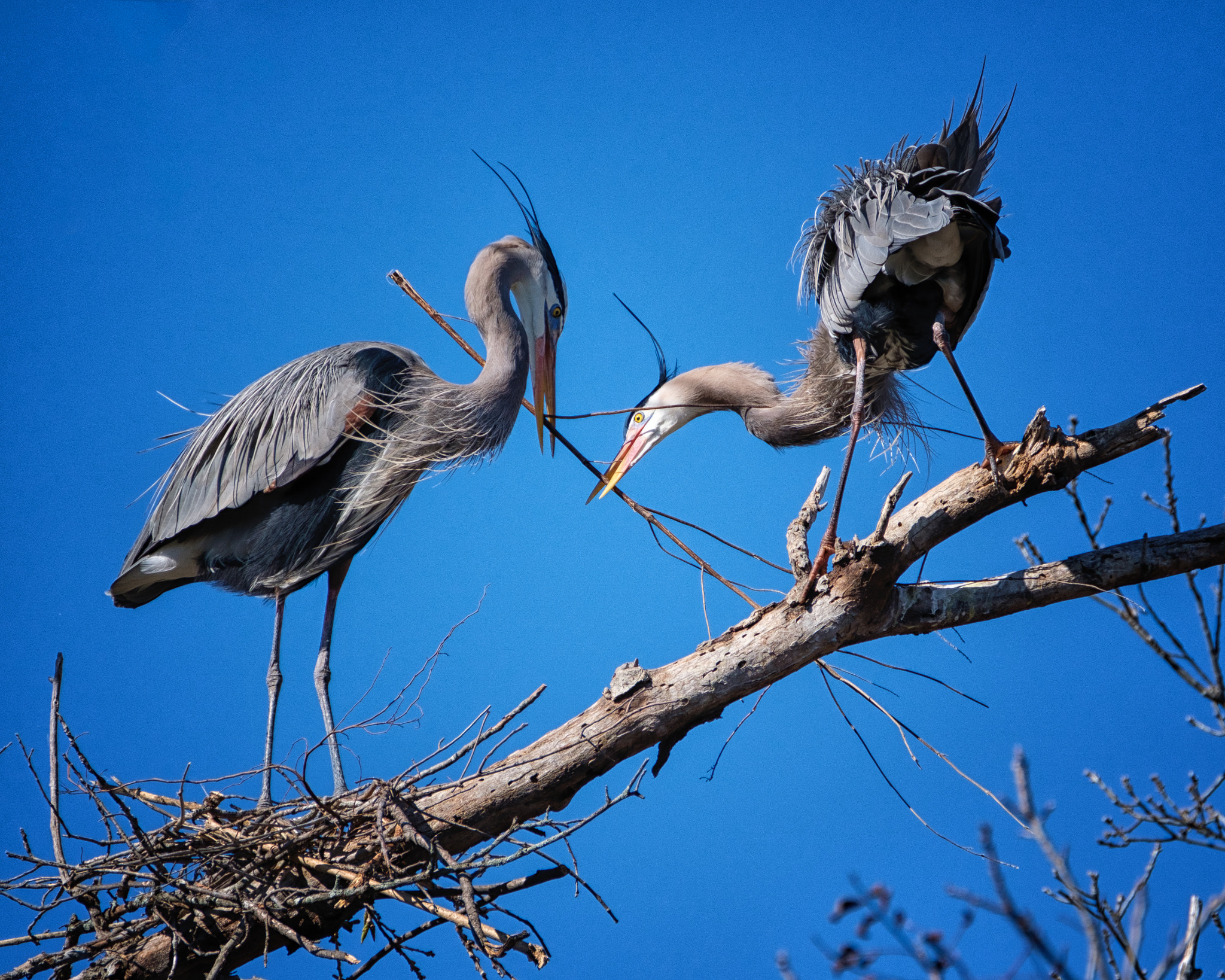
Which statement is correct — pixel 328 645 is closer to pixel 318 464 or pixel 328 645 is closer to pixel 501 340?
pixel 318 464

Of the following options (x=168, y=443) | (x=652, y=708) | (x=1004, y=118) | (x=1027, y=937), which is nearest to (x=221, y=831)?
(x=652, y=708)

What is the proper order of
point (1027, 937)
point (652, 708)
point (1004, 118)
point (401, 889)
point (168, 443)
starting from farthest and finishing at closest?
point (168, 443)
point (1004, 118)
point (652, 708)
point (401, 889)
point (1027, 937)

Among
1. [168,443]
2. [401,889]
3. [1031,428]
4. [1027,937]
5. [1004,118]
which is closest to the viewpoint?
[1027,937]

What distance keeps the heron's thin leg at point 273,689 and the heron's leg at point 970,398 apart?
67.1 inches

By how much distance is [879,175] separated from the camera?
2.35 meters

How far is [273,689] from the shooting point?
7.94 ft

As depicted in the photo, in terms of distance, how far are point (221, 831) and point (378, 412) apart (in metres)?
1.07

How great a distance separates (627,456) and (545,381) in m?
0.71

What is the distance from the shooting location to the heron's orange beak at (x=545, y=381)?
2652 mm

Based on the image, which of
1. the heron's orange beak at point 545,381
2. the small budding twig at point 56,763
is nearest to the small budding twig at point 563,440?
the heron's orange beak at point 545,381

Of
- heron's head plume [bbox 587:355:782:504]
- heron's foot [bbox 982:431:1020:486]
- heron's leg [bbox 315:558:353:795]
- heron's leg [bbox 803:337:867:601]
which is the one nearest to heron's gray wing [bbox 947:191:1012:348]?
heron's leg [bbox 803:337:867:601]

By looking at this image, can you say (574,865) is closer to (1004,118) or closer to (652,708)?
(652,708)

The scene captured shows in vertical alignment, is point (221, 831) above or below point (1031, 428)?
above

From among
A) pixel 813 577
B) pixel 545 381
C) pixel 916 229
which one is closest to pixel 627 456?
pixel 545 381
